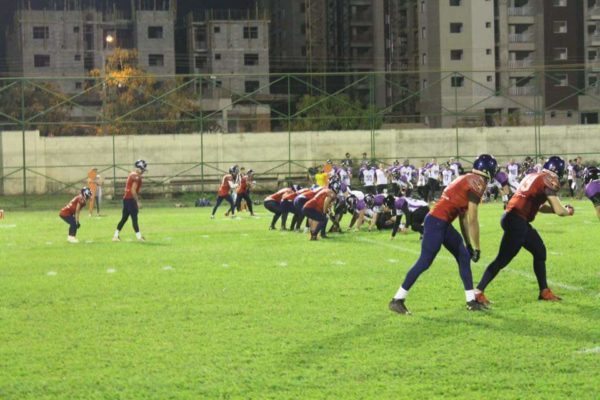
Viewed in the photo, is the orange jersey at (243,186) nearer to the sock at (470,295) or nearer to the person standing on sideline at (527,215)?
the person standing on sideline at (527,215)

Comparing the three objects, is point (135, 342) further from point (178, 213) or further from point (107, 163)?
point (107, 163)

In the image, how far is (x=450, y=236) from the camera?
11.7 meters

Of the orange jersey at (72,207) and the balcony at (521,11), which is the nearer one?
the orange jersey at (72,207)

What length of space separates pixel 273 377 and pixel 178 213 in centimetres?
2838

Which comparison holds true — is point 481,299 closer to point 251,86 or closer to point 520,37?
point 520,37

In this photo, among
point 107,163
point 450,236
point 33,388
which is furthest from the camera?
point 107,163

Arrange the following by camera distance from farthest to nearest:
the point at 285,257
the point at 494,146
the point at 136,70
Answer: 1. the point at 136,70
2. the point at 494,146
3. the point at 285,257

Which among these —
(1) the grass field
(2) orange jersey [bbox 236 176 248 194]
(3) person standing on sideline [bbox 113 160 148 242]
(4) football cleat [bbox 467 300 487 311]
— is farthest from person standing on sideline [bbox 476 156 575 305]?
(2) orange jersey [bbox 236 176 248 194]

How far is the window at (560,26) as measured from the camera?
7394cm

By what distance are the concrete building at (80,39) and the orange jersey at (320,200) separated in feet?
177

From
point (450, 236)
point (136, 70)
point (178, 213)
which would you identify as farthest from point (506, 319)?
point (136, 70)

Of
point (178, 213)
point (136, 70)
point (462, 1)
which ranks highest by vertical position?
point (462, 1)

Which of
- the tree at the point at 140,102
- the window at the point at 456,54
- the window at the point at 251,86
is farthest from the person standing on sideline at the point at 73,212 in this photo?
the window at the point at 251,86

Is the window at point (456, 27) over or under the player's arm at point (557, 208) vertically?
over
